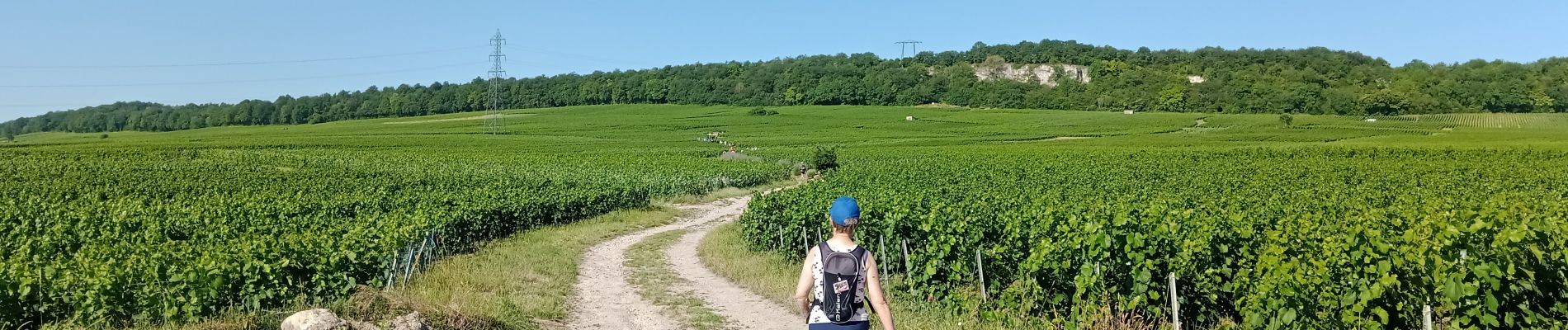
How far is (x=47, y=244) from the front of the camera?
1595 cm

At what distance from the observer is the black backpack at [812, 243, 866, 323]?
5926 mm

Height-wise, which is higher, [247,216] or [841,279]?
[841,279]

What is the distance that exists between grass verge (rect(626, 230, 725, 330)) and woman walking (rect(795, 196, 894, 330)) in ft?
19.0

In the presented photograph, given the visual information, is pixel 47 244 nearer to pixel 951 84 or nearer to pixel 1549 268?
pixel 1549 268

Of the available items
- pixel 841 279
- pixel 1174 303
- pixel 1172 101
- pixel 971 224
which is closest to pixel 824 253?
pixel 841 279

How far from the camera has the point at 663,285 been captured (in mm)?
15250

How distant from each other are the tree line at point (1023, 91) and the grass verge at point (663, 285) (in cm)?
13742

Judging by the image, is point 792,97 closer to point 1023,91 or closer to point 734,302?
point 1023,91

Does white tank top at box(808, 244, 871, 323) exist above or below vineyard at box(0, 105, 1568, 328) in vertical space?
above

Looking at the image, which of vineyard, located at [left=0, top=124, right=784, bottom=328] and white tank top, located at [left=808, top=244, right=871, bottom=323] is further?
vineyard, located at [left=0, top=124, right=784, bottom=328]

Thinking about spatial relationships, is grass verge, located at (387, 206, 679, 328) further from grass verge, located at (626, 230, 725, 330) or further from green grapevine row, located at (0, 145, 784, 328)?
grass verge, located at (626, 230, 725, 330)

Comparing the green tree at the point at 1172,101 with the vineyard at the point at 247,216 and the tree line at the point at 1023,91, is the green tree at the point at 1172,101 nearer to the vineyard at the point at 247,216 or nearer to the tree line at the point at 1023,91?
the tree line at the point at 1023,91

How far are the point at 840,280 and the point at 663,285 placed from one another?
9.74m

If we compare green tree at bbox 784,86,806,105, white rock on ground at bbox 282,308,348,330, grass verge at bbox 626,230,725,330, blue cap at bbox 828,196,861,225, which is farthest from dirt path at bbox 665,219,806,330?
green tree at bbox 784,86,806,105
